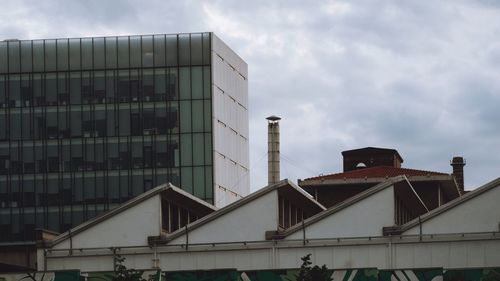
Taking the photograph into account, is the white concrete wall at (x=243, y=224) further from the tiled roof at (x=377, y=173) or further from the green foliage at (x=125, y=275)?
the tiled roof at (x=377, y=173)

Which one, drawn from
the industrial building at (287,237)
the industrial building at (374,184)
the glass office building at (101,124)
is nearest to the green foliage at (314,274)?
the industrial building at (287,237)

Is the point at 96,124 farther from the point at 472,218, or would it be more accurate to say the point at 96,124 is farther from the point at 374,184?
the point at 472,218

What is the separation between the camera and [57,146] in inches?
6284

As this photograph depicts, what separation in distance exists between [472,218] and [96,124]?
67392mm

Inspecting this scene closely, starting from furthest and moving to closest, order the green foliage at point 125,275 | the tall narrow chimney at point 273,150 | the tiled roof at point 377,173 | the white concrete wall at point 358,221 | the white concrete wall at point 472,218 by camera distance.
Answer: the tiled roof at point 377,173 < the tall narrow chimney at point 273,150 < the white concrete wall at point 358,221 < the white concrete wall at point 472,218 < the green foliage at point 125,275

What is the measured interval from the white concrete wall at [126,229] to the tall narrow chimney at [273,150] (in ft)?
Result: 91.5

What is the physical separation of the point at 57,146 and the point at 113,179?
20.6ft

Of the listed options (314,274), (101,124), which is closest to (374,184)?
(101,124)

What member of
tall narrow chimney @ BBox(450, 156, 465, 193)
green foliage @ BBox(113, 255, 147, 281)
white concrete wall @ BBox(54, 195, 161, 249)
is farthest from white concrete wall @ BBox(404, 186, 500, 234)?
tall narrow chimney @ BBox(450, 156, 465, 193)

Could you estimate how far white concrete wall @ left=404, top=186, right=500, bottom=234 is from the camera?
97.7 meters

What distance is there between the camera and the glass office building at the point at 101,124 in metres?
158

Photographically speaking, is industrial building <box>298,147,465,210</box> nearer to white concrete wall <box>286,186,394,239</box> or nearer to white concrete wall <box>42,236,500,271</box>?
white concrete wall <box>286,186,394,239</box>

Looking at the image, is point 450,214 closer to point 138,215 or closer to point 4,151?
point 138,215

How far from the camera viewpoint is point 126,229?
102875 mm
